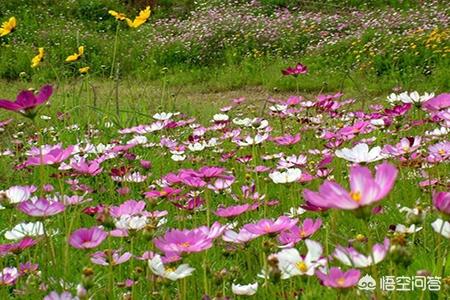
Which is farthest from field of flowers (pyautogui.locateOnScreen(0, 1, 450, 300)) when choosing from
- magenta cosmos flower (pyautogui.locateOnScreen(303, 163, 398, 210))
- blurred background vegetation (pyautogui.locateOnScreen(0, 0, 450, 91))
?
blurred background vegetation (pyautogui.locateOnScreen(0, 0, 450, 91))

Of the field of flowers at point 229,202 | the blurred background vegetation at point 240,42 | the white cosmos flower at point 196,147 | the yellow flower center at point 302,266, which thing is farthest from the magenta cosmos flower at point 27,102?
the blurred background vegetation at point 240,42

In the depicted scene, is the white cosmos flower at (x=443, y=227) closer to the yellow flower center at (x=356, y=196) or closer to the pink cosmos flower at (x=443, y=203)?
the pink cosmos flower at (x=443, y=203)

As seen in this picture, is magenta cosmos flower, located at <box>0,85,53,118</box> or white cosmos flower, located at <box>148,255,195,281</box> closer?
white cosmos flower, located at <box>148,255,195,281</box>

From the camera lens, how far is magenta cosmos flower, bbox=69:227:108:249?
38.9 inches

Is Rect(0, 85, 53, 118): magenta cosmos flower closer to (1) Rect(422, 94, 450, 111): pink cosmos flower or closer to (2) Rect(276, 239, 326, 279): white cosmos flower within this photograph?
(2) Rect(276, 239, 326, 279): white cosmos flower

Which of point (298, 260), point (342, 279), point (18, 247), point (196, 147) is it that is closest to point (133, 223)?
point (18, 247)

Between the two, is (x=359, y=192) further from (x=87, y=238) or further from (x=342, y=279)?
(x=87, y=238)

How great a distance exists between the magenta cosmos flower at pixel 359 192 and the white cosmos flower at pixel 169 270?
291mm

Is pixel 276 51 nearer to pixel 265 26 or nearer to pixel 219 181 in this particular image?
pixel 265 26

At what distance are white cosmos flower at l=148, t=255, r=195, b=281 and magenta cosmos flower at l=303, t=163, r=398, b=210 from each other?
0.29m

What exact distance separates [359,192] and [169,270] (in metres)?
0.36

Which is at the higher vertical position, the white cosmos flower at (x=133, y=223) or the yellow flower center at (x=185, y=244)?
the yellow flower center at (x=185, y=244)

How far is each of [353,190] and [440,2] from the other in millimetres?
10603

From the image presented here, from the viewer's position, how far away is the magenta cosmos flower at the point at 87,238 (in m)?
0.99
